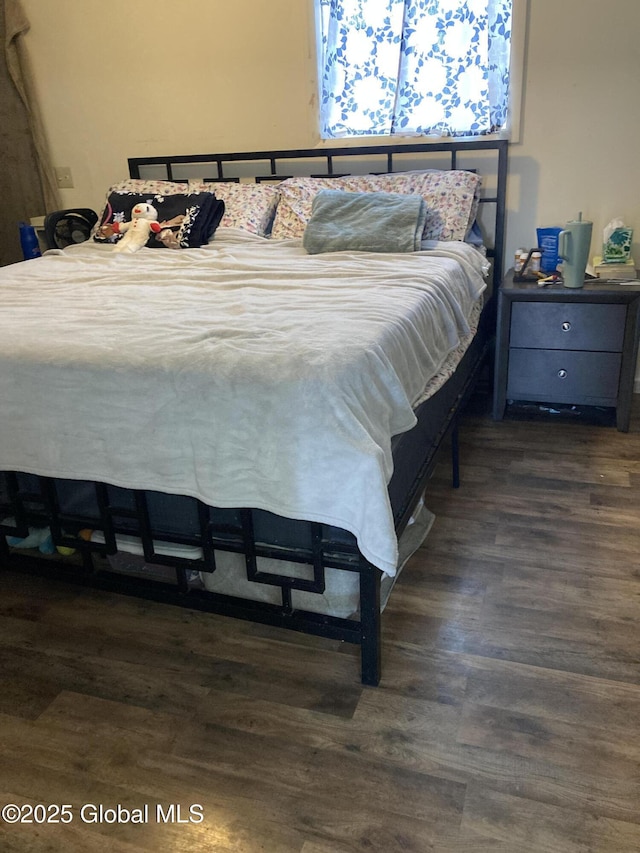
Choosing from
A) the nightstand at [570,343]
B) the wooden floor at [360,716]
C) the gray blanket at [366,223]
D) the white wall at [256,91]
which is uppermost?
the white wall at [256,91]

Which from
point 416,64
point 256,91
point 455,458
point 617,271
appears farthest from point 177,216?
point 617,271

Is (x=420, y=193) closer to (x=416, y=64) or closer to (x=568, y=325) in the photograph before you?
(x=416, y=64)

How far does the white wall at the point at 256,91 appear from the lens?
8.75 feet

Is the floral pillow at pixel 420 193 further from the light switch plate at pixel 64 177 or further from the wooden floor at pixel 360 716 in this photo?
the light switch plate at pixel 64 177

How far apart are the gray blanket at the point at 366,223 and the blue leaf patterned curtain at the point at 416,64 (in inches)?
22.2

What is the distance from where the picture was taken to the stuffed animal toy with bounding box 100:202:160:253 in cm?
287

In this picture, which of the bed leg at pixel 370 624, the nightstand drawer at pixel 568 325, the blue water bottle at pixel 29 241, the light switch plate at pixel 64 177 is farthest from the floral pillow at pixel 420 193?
the bed leg at pixel 370 624

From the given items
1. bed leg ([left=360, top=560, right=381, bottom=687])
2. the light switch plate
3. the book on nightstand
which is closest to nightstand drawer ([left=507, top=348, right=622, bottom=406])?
the book on nightstand

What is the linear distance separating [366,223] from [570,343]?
0.94 meters

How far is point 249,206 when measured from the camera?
2.98 m

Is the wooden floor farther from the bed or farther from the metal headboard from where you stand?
the metal headboard

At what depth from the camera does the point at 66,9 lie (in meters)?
3.38

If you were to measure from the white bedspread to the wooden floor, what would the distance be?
398 mm

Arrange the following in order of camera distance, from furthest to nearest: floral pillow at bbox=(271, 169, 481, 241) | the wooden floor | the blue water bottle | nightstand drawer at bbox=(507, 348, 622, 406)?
the blue water bottle
floral pillow at bbox=(271, 169, 481, 241)
nightstand drawer at bbox=(507, 348, 622, 406)
the wooden floor
